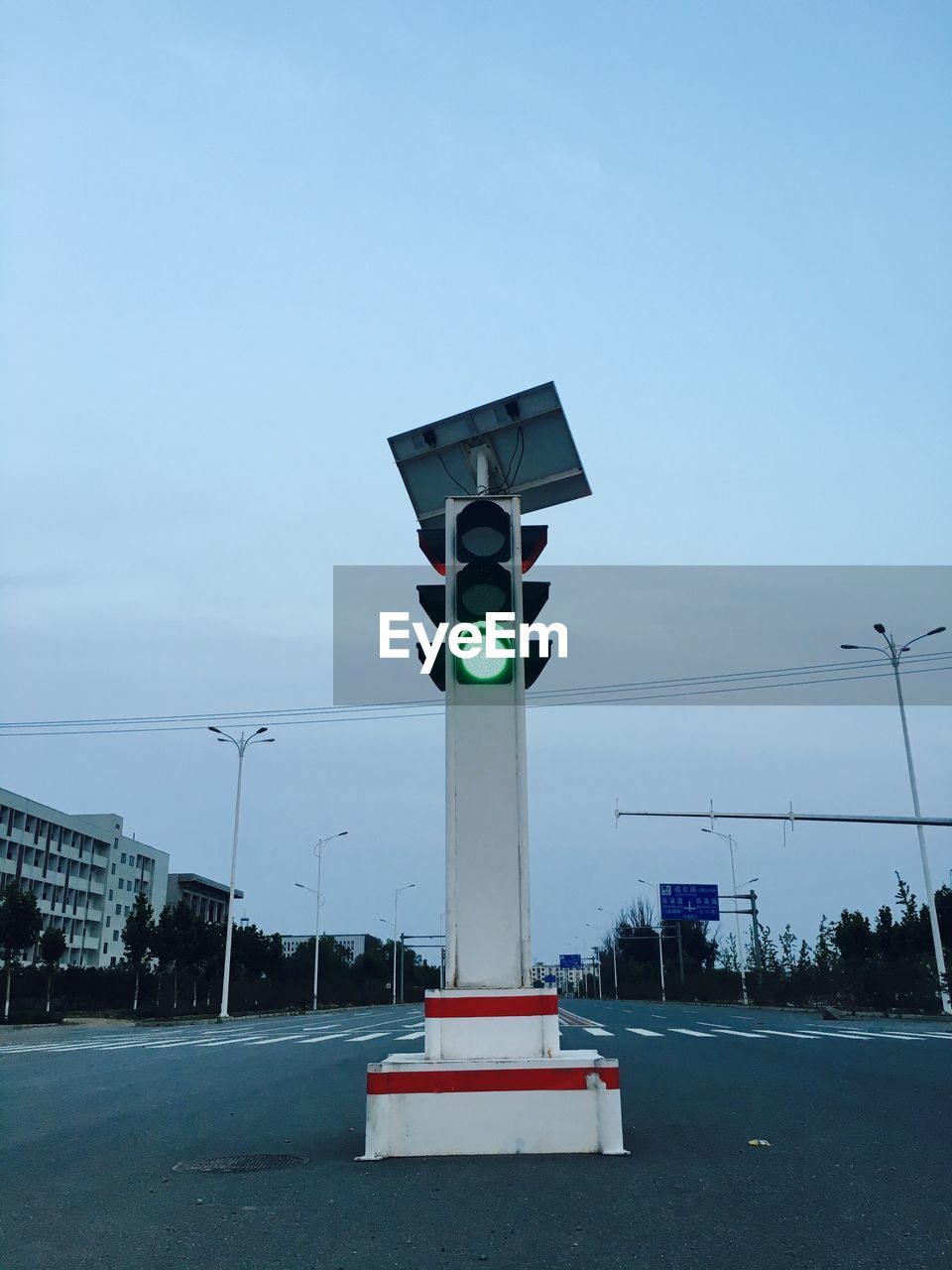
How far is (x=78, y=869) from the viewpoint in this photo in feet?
284

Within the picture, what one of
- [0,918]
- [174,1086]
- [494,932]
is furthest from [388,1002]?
[494,932]

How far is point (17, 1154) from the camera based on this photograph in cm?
657

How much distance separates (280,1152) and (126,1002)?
54604 millimetres

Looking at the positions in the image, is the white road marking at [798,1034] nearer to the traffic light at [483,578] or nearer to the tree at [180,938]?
the traffic light at [483,578]

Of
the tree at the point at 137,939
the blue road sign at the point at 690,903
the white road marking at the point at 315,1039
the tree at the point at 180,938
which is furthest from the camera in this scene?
the blue road sign at the point at 690,903

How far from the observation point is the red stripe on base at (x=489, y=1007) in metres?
5.88

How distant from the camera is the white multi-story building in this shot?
75625mm

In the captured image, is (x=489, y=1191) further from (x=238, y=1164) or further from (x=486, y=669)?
(x=486, y=669)

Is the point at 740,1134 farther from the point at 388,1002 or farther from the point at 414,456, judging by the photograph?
the point at 388,1002

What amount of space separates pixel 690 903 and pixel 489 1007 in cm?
6095

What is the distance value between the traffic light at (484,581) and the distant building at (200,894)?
103 metres

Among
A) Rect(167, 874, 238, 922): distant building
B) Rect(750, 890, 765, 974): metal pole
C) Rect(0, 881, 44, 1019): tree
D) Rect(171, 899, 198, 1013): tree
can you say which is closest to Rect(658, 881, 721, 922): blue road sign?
Rect(750, 890, 765, 974): metal pole

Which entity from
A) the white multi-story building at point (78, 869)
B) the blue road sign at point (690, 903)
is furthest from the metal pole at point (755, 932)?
the white multi-story building at point (78, 869)

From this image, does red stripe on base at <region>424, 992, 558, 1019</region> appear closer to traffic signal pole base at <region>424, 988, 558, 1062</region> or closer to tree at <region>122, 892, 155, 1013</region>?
traffic signal pole base at <region>424, 988, 558, 1062</region>
